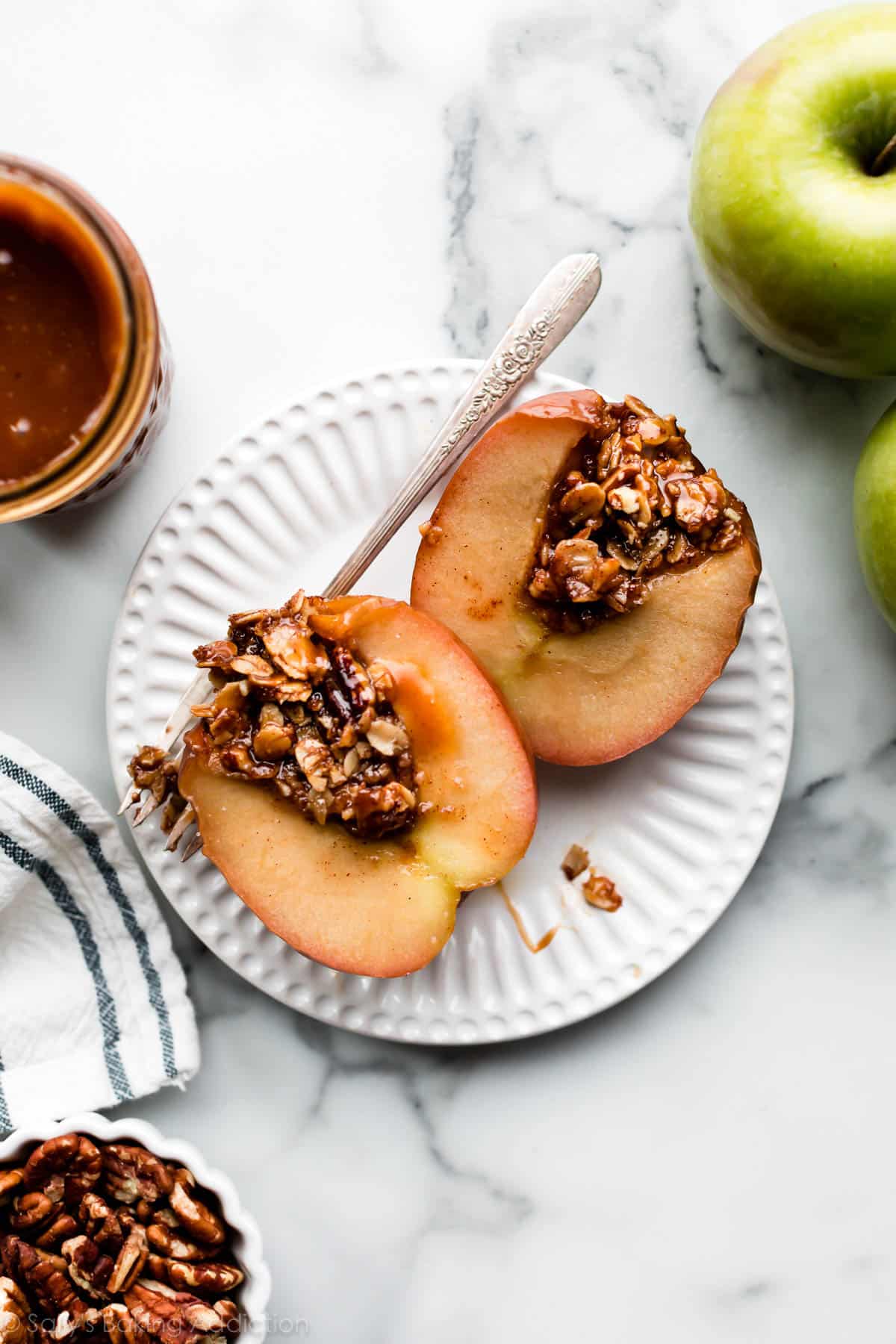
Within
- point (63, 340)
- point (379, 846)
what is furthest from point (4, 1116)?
point (63, 340)

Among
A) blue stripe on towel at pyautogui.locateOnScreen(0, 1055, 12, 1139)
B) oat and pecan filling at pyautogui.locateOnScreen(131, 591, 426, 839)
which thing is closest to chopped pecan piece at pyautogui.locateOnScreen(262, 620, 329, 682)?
oat and pecan filling at pyautogui.locateOnScreen(131, 591, 426, 839)

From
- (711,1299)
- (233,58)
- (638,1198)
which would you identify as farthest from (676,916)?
(233,58)

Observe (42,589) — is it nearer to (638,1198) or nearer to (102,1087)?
(102,1087)

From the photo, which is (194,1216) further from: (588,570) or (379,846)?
(588,570)

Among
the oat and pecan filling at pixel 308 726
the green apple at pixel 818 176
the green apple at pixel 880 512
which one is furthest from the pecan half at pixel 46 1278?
the green apple at pixel 818 176

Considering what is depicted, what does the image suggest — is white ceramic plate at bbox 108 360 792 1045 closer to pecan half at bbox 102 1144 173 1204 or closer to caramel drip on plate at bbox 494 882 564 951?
caramel drip on plate at bbox 494 882 564 951

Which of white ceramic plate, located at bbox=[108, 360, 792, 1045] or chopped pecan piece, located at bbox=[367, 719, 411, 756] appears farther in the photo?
white ceramic plate, located at bbox=[108, 360, 792, 1045]
